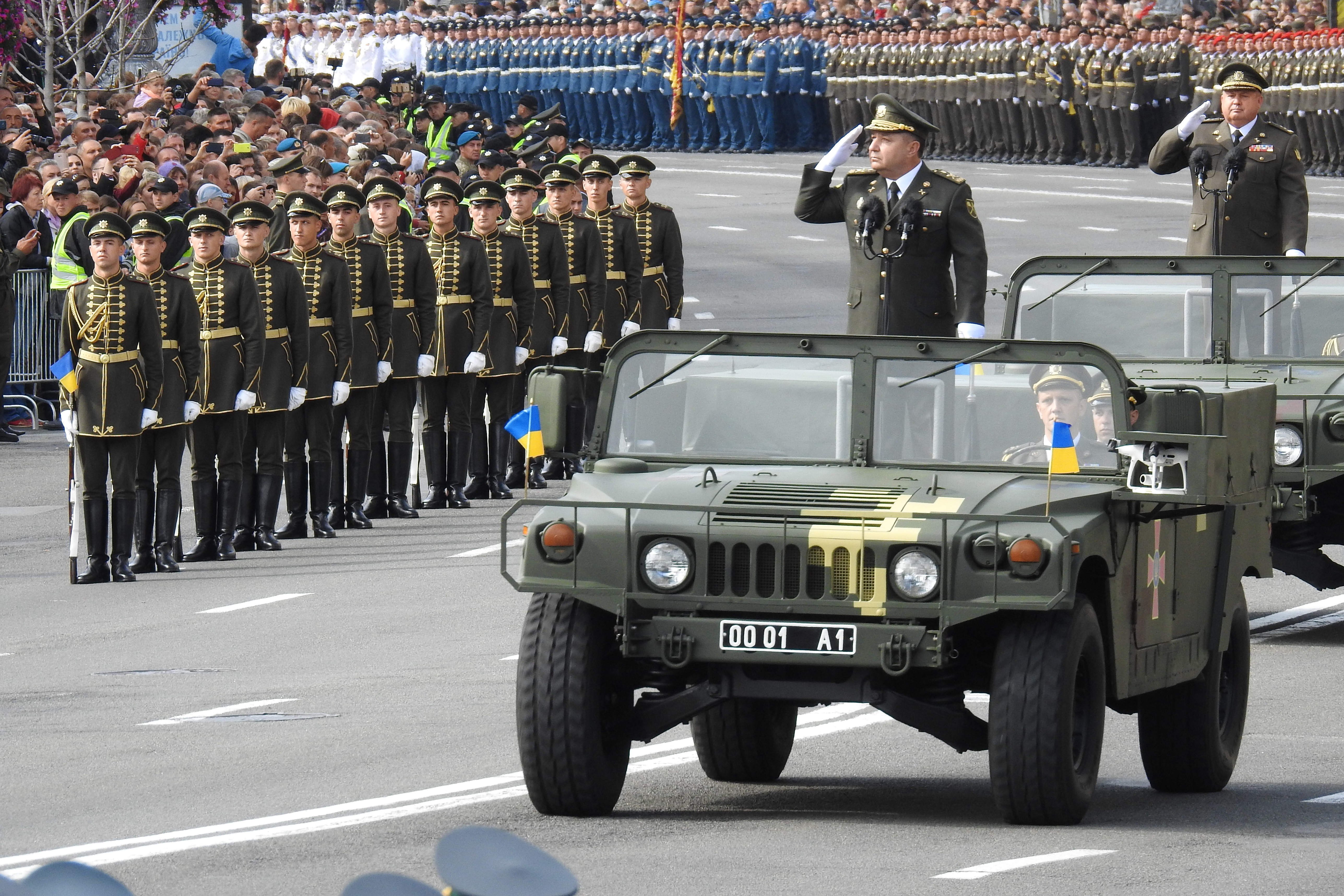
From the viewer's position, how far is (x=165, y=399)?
14.3 metres

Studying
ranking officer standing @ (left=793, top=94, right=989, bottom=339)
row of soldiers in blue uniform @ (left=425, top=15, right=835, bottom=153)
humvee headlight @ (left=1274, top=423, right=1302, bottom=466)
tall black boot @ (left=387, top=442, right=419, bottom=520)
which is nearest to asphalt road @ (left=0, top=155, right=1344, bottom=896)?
humvee headlight @ (left=1274, top=423, right=1302, bottom=466)

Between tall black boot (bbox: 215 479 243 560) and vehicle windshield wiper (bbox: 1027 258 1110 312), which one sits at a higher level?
vehicle windshield wiper (bbox: 1027 258 1110 312)

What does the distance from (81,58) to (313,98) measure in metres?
4.91

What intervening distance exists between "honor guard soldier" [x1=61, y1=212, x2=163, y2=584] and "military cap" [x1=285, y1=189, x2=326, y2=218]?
5.96 ft

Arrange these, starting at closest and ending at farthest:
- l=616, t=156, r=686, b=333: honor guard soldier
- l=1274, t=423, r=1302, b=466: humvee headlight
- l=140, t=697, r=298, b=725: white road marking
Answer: l=140, t=697, r=298, b=725: white road marking
l=1274, t=423, r=1302, b=466: humvee headlight
l=616, t=156, r=686, b=333: honor guard soldier

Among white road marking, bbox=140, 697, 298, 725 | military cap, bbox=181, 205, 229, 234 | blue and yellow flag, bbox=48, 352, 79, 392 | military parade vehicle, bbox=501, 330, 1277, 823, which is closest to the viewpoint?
military parade vehicle, bbox=501, 330, 1277, 823

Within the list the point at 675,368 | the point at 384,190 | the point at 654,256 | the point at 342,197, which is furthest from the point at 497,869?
the point at 654,256

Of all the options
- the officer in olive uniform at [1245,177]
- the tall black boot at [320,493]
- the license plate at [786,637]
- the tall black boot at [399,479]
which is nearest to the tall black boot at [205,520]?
the tall black boot at [320,493]

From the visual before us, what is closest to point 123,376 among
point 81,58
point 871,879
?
point 871,879

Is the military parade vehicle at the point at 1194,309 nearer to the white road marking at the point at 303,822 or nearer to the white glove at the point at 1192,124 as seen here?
the white glove at the point at 1192,124

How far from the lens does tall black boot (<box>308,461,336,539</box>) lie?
1603 centimetres

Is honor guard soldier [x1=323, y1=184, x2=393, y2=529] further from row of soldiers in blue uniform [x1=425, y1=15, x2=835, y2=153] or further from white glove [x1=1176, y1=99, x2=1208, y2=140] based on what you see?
row of soldiers in blue uniform [x1=425, y1=15, x2=835, y2=153]

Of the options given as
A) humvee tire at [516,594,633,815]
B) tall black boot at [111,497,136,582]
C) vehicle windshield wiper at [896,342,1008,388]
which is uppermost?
vehicle windshield wiper at [896,342,1008,388]

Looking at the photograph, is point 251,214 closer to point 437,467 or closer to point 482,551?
point 482,551
